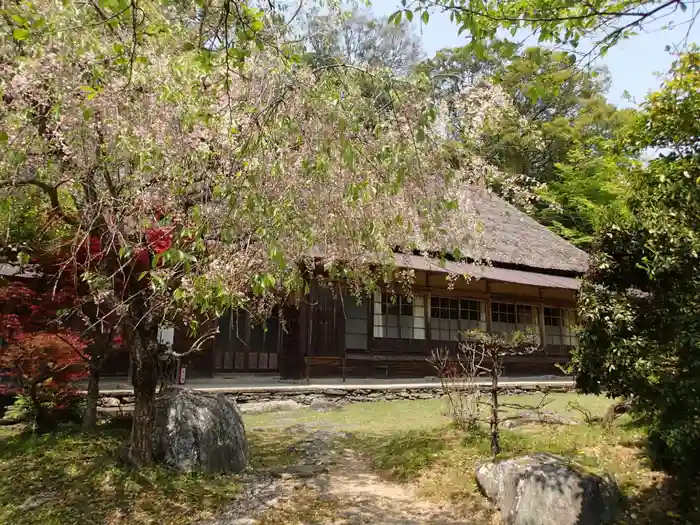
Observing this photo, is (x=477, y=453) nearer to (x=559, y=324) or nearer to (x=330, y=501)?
(x=330, y=501)

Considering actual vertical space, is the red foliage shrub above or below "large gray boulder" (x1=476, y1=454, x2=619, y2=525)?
above

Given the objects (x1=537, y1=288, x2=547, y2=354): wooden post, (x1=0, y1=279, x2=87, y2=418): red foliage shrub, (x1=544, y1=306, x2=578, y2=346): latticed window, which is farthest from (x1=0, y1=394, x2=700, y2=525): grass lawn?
(x1=544, y1=306, x2=578, y2=346): latticed window

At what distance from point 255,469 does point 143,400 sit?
1.85 meters

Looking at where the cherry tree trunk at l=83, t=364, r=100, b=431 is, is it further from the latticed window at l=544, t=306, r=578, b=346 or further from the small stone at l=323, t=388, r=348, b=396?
the latticed window at l=544, t=306, r=578, b=346

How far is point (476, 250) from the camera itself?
8.95 m

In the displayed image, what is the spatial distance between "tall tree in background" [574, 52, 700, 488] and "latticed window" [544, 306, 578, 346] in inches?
484

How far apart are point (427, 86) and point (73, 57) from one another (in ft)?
11.9

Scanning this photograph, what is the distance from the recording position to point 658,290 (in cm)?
538

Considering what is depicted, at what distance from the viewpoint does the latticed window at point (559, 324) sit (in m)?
17.5

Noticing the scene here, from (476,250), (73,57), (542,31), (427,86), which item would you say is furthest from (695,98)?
(73,57)

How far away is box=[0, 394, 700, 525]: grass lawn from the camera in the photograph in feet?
17.4

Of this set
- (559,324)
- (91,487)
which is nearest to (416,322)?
(559,324)

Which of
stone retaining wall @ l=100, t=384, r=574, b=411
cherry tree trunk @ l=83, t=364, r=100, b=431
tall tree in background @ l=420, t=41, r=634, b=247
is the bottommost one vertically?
stone retaining wall @ l=100, t=384, r=574, b=411

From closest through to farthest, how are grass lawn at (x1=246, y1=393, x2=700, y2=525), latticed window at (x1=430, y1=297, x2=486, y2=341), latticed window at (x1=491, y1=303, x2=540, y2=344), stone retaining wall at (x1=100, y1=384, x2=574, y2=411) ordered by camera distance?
grass lawn at (x1=246, y1=393, x2=700, y2=525) → stone retaining wall at (x1=100, y1=384, x2=574, y2=411) → latticed window at (x1=430, y1=297, x2=486, y2=341) → latticed window at (x1=491, y1=303, x2=540, y2=344)
